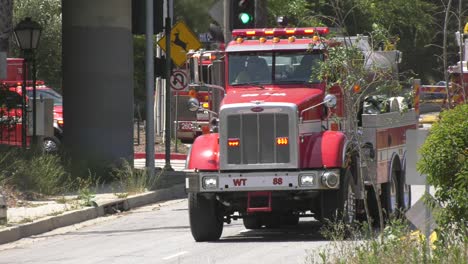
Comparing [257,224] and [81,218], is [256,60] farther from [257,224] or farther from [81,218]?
[81,218]

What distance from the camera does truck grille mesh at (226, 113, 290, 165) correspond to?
15.6 metres

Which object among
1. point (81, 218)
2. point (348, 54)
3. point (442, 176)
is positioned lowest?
point (81, 218)

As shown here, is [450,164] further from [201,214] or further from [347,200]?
[201,214]

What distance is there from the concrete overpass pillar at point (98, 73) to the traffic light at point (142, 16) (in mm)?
571

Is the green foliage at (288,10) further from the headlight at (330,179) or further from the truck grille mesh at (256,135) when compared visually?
the headlight at (330,179)

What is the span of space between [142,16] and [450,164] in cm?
1557

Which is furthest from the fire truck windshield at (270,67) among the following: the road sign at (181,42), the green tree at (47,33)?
the green tree at (47,33)

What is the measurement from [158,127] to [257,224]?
21391mm


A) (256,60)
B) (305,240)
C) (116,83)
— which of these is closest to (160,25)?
(116,83)

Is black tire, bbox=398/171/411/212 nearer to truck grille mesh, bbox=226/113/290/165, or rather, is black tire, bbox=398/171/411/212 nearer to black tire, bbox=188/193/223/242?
truck grille mesh, bbox=226/113/290/165

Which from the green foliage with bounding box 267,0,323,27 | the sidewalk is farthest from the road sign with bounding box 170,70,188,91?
the green foliage with bounding box 267,0,323,27

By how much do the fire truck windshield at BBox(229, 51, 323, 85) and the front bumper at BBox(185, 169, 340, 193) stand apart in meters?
1.85

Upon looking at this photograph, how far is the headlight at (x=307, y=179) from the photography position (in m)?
15.3

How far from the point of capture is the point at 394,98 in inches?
710
